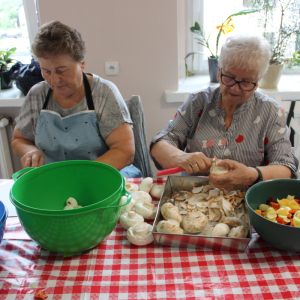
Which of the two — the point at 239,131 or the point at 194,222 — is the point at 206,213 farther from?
the point at 239,131

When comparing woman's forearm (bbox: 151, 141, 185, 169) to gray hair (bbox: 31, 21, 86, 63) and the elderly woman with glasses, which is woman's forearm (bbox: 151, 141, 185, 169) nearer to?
the elderly woman with glasses

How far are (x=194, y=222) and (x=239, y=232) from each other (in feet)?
0.45

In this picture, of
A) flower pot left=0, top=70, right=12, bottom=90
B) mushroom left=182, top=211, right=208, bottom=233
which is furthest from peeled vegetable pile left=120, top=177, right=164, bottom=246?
flower pot left=0, top=70, right=12, bottom=90

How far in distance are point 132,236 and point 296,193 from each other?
59 centimetres

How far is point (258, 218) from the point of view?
0.84 meters

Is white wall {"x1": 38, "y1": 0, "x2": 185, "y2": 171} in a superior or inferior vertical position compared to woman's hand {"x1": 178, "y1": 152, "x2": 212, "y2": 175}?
superior

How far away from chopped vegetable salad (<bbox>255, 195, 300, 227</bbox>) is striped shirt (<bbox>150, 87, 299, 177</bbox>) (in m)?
0.36

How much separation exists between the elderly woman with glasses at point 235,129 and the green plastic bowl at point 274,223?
0.44 ft

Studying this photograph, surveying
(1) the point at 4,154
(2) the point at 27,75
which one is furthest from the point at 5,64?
(1) the point at 4,154

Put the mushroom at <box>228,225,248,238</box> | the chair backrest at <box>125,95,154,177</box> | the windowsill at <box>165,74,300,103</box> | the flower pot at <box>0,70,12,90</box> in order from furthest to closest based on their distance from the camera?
1. the flower pot at <box>0,70,12,90</box>
2. the windowsill at <box>165,74,300,103</box>
3. the chair backrest at <box>125,95,154,177</box>
4. the mushroom at <box>228,225,248,238</box>

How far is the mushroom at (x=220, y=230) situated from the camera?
895mm

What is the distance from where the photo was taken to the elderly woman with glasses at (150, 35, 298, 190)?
3.93ft

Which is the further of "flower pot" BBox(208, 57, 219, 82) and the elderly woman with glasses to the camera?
"flower pot" BBox(208, 57, 219, 82)

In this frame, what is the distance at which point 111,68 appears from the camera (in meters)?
2.12
